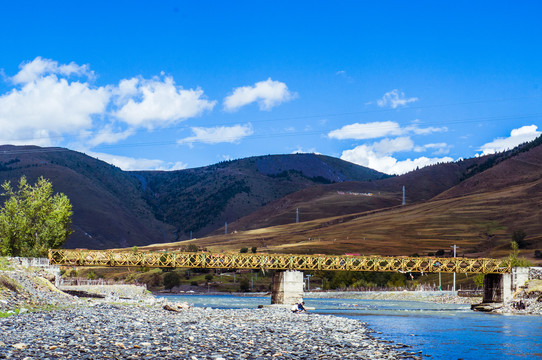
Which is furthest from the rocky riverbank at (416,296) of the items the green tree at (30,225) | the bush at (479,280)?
the green tree at (30,225)

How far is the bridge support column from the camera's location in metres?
96.4

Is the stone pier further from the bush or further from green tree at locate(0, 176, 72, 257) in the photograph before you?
green tree at locate(0, 176, 72, 257)

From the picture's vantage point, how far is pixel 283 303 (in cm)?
9538

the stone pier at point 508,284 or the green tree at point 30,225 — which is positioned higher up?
the green tree at point 30,225

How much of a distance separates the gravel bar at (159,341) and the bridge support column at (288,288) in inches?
2068

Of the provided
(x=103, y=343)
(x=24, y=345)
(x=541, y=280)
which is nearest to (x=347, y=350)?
(x=103, y=343)

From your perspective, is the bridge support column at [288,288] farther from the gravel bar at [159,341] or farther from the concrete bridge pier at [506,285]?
the gravel bar at [159,341]

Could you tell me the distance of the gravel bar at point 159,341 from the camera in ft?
82.5

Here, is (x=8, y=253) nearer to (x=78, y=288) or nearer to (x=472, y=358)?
(x=78, y=288)

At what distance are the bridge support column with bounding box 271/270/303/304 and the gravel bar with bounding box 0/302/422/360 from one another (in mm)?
52538

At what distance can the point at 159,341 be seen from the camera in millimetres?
29859

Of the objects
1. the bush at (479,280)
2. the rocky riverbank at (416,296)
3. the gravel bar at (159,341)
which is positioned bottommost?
the rocky riverbank at (416,296)

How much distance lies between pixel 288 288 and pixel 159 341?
68457 millimetres

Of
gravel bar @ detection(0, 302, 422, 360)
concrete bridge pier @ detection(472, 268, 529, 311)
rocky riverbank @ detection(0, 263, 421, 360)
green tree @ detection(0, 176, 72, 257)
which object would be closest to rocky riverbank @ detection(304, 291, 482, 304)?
concrete bridge pier @ detection(472, 268, 529, 311)
